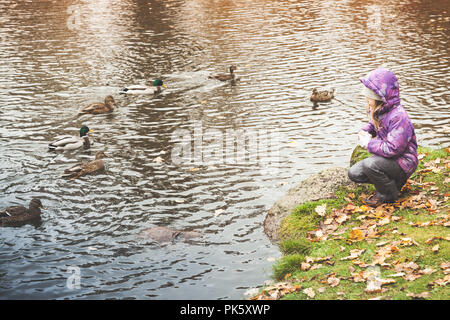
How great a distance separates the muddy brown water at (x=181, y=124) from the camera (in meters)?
8.11

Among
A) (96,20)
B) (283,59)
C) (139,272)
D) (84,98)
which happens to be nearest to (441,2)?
(283,59)

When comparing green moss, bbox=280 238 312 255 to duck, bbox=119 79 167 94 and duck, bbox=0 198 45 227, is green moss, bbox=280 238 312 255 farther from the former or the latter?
duck, bbox=119 79 167 94

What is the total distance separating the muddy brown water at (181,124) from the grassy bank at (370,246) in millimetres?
681

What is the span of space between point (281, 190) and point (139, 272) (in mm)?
3746

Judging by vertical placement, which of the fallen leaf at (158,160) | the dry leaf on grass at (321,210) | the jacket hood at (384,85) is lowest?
the fallen leaf at (158,160)

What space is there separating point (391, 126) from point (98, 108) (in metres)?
10.2

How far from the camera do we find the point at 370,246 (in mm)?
7094

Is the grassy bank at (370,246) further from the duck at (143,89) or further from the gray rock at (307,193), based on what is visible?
the duck at (143,89)

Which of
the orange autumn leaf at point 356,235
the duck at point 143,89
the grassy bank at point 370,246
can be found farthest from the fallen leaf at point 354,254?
the duck at point 143,89

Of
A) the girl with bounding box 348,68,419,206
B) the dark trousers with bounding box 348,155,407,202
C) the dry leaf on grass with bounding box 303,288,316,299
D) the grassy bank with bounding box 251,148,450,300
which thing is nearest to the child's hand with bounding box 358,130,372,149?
the girl with bounding box 348,68,419,206

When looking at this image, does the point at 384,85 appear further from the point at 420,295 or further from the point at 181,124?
the point at 181,124

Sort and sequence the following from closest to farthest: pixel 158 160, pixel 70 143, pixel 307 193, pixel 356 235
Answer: pixel 356 235 < pixel 307 193 < pixel 158 160 < pixel 70 143

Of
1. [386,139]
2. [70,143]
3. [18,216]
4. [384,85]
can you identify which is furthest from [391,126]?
[70,143]

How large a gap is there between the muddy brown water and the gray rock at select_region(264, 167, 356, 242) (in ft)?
1.00
